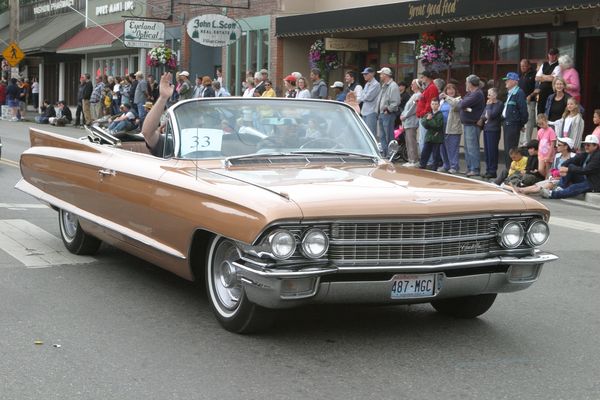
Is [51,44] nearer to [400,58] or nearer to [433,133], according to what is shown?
[400,58]

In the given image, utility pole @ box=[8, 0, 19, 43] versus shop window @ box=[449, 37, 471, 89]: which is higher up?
utility pole @ box=[8, 0, 19, 43]

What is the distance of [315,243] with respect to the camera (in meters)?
5.50

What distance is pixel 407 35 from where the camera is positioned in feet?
80.5

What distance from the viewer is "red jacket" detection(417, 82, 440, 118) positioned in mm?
18828

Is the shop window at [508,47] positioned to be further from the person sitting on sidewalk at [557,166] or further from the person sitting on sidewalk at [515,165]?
the person sitting on sidewalk at [557,166]

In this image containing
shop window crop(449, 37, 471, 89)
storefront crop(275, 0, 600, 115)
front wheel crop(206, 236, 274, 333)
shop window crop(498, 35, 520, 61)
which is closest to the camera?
front wheel crop(206, 236, 274, 333)

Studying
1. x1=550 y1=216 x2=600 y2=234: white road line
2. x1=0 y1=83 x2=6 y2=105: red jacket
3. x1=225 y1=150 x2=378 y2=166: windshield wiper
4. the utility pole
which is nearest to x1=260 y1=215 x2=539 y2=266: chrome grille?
x1=225 y1=150 x2=378 y2=166: windshield wiper

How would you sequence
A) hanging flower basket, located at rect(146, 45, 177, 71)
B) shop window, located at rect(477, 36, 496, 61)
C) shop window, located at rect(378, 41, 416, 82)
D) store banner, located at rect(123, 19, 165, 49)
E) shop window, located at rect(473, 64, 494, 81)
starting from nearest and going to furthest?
shop window, located at rect(477, 36, 496, 61) → shop window, located at rect(473, 64, 494, 81) → shop window, located at rect(378, 41, 416, 82) → store banner, located at rect(123, 19, 165, 49) → hanging flower basket, located at rect(146, 45, 177, 71)

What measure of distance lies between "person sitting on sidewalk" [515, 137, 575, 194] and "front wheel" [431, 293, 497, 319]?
902cm

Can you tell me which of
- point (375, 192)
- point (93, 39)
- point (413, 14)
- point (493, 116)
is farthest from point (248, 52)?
point (375, 192)

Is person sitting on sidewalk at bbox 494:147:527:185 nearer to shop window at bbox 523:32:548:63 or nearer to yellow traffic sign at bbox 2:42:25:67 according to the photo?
shop window at bbox 523:32:548:63

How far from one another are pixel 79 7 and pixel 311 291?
44304 millimetres

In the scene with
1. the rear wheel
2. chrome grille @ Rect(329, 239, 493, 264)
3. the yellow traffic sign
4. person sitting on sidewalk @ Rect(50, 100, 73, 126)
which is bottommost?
the rear wheel

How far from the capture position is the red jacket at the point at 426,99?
1883cm
